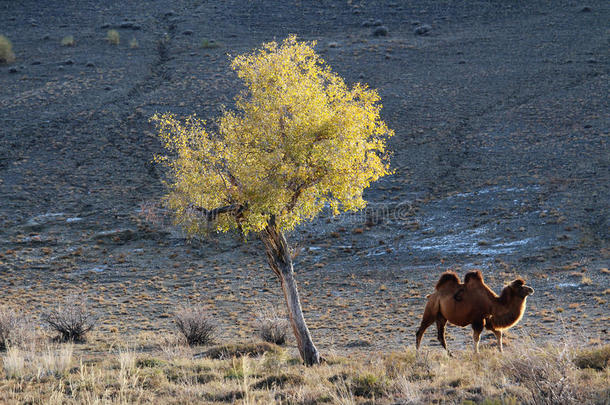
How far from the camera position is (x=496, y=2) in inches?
2815

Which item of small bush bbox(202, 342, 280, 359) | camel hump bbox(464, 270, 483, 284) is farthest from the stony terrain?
camel hump bbox(464, 270, 483, 284)

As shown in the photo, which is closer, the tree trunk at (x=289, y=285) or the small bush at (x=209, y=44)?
the tree trunk at (x=289, y=285)

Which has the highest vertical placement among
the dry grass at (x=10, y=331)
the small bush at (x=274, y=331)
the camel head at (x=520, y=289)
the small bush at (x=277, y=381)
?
the camel head at (x=520, y=289)

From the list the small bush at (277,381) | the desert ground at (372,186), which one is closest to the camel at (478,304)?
the desert ground at (372,186)

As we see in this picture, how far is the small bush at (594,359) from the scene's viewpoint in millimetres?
9148

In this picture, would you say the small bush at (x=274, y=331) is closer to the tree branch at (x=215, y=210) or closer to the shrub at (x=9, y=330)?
the tree branch at (x=215, y=210)

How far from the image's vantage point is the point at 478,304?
12172 mm

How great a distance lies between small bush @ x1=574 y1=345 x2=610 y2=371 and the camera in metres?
9.15

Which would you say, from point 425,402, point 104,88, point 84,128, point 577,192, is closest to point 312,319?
point 425,402

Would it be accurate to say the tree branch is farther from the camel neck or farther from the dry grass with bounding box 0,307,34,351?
the dry grass with bounding box 0,307,34,351

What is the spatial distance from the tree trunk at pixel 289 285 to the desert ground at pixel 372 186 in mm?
543

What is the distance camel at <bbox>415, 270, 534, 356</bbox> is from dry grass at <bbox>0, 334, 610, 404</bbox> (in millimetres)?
880

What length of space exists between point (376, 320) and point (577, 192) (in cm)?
1876

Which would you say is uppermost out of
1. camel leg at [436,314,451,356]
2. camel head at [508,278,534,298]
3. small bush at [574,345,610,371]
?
camel head at [508,278,534,298]
